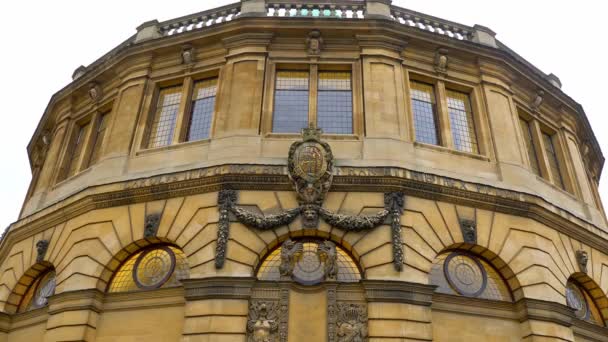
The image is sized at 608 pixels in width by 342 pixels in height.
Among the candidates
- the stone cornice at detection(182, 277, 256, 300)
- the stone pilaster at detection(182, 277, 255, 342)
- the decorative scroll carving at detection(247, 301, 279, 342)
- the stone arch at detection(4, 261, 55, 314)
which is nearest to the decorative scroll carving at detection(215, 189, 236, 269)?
the stone cornice at detection(182, 277, 256, 300)

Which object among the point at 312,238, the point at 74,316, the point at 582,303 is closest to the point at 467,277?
the point at 312,238

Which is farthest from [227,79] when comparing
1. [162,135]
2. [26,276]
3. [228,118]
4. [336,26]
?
[26,276]

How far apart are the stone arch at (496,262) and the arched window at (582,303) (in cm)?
265

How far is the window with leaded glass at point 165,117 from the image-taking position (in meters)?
19.2

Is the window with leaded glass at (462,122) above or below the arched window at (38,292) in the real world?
above

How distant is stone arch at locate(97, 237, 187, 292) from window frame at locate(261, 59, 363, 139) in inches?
180

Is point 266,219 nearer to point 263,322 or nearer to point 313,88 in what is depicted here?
point 263,322

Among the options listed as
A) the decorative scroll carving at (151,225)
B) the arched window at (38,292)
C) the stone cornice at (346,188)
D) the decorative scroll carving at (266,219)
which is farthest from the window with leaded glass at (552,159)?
the arched window at (38,292)

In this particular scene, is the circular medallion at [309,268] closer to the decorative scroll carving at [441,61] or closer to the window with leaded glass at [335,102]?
the window with leaded glass at [335,102]

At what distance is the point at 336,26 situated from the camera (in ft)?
63.1

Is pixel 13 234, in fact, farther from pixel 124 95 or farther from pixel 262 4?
pixel 262 4

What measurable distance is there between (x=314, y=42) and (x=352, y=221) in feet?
22.9

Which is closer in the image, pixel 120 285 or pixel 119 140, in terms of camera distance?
pixel 120 285

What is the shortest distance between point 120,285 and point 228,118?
6097 mm
